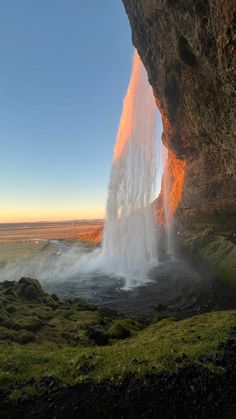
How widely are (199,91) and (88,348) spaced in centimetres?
2198

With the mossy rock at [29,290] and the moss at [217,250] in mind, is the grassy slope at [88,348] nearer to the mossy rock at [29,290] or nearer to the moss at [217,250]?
the mossy rock at [29,290]

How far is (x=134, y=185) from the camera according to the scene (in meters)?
60.8

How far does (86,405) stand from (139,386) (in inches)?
78.5

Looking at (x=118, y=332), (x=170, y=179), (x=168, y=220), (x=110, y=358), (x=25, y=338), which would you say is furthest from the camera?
(x=170, y=179)

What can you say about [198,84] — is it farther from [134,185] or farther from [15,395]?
[134,185]

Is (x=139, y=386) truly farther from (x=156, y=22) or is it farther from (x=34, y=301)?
(x=156, y=22)

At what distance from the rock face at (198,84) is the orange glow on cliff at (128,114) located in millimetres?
20198

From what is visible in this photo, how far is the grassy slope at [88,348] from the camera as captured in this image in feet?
37.6

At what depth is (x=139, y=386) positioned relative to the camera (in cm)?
1071

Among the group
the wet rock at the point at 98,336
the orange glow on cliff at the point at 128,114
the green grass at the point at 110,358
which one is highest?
the orange glow on cliff at the point at 128,114

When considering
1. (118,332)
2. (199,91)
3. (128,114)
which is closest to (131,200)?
(128,114)

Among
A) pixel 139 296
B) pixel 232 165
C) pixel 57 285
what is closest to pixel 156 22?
pixel 232 165

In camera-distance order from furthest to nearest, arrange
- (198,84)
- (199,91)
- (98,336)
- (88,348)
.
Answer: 1. (199,91)
2. (198,84)
3. (98,336)
4. (88,348)

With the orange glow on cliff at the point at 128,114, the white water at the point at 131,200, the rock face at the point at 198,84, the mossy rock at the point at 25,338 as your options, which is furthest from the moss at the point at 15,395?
the orange glow on cliff at the point at 128,114
